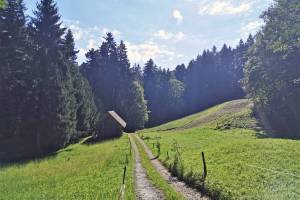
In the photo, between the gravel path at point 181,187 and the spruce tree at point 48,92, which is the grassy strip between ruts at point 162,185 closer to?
the gravel path at point 181,187

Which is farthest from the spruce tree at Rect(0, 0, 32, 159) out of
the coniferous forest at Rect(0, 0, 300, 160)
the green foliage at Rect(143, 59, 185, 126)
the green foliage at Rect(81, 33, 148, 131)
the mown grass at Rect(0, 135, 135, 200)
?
the green foliage at Rect(143, 59, 185, 126)

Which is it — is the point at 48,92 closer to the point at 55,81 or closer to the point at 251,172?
the point at 55,81

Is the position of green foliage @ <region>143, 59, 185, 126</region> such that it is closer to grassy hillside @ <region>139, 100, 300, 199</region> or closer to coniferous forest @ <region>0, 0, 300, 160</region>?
coniferous forest @ <region>0, 0, 300, 160</region>

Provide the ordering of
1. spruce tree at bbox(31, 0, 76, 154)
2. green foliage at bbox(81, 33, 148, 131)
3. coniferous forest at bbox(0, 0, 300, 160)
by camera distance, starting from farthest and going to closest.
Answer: green foliage at bbox(81, 33, 148, 131)
spruce tree at bbox(31, 0, 76, 154)
coniferous forest at bbox(0, 0, 300, 160)

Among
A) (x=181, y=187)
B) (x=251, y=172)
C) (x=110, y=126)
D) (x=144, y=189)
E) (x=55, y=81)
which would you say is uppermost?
(x=55, y=81)

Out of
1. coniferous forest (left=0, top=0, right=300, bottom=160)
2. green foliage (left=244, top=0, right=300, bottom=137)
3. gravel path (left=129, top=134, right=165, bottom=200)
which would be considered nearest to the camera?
gravel path (left=129, top=134, right=165, bottom=200)

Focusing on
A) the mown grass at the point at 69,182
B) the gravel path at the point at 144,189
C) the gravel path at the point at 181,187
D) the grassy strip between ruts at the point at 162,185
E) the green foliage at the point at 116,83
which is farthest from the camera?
the green foliage at the point at 116,83

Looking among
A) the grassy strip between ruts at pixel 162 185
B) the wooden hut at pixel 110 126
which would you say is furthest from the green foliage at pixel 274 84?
the wooden hut at pixel 110 126

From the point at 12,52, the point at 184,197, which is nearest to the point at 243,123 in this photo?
the point at 12,52

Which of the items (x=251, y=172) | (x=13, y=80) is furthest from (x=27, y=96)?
(x=251, y=172)

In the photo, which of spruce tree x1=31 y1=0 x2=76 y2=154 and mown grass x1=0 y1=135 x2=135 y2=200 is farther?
spruce tree x1=31 y1=0 x2=76 y2=154

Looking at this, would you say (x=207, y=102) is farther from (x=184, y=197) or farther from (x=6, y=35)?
(x=184, y=197)

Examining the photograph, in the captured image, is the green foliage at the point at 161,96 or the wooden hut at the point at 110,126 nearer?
the wooden hut at the point at 110,126

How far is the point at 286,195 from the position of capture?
13023mm
